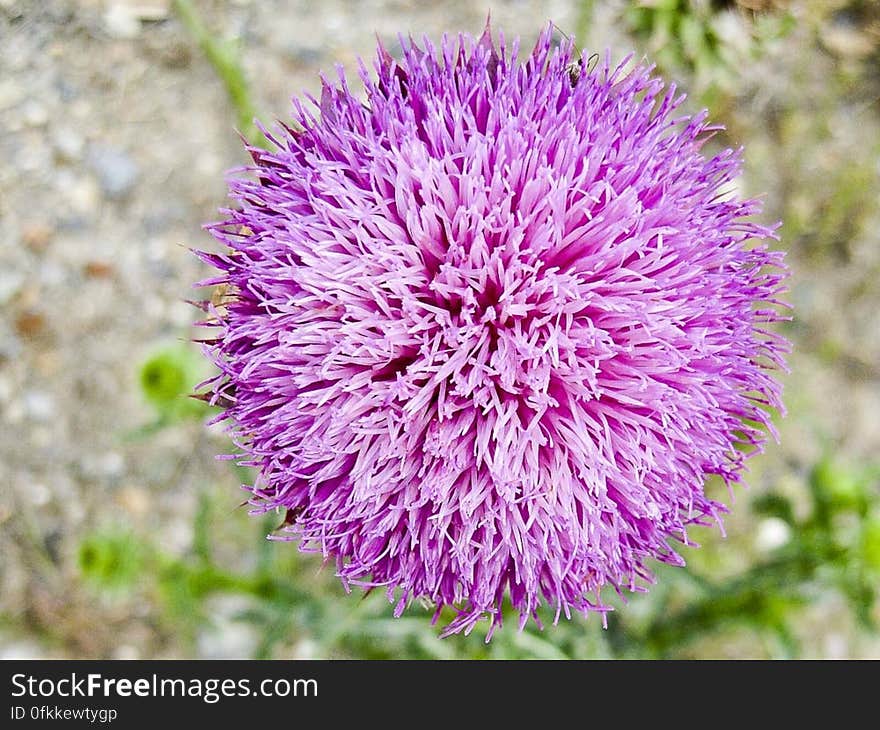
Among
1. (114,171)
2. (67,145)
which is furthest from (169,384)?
(67,145)

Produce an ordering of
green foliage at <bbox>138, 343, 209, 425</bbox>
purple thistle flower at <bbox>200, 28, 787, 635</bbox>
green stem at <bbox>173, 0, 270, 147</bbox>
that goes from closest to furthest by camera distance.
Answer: purple thistle flower at <bbox>200, 28, 787, 635</bbox> < green foliage at <bbox>138, 343, 209, 425</bbox> < green stem at <bbox>173, 0, 270, 147</bbox>

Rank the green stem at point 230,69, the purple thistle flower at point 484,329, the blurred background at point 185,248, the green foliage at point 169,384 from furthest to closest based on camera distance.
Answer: the blurred background at point 185,248, the green stem at point 230,69, the green foliage at point 169,384, the purple thistle flower at point 484,329

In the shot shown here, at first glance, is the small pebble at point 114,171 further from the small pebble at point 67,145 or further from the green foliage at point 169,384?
the green foliage at point 169,384

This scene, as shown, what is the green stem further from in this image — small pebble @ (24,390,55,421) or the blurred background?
small pebble @ (24,390,55,421)

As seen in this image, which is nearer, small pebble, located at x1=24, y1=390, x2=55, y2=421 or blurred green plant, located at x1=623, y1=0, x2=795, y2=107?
blurred green plant, located at x1=623, y1=0, x2=795, y2=107

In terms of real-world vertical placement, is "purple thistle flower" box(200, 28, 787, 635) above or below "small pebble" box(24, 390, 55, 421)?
below

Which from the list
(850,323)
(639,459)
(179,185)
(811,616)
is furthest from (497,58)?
(811,616)

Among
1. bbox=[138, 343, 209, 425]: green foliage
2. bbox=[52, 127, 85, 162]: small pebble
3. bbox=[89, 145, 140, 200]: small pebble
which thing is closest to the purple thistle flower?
bbox=[138, 343, 209, 425]: green foliage

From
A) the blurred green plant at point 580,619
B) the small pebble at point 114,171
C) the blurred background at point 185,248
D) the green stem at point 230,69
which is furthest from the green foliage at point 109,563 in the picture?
the small pebble at point 114,171
